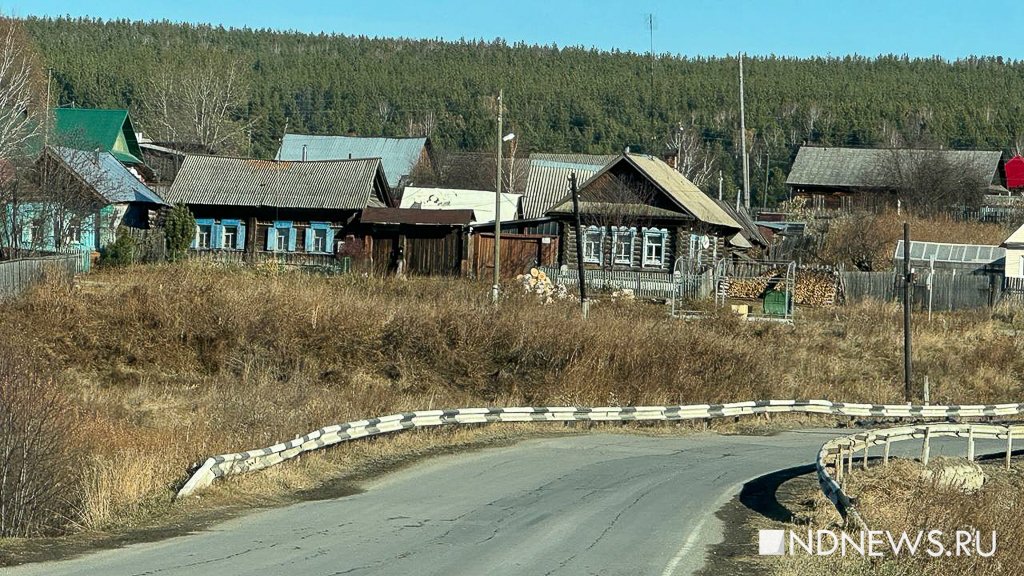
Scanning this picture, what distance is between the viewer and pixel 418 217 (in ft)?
167

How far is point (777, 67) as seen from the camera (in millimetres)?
163750

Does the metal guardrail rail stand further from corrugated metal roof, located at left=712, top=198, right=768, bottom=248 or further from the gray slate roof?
corrugated metal roof, located at left=712, top=198, right=768, bottom=248

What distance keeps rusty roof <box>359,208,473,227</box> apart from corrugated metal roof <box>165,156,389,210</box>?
118 centimetres

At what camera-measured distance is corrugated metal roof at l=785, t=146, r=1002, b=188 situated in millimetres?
84188

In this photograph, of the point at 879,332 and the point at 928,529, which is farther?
the point at 879,332

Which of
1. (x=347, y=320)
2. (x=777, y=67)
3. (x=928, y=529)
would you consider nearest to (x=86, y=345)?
(x=347, y=320)

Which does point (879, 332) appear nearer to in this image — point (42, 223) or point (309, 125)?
point (42, 223)

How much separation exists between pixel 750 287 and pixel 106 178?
26305 millimetres

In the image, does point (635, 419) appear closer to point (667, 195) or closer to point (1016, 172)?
point (667, 195)

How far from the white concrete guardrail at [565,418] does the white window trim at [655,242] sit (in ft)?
60.2

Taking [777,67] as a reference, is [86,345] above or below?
below

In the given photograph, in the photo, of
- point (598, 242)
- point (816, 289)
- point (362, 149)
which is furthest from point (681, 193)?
point (362, 149)

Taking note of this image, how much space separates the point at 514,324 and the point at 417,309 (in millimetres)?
2951

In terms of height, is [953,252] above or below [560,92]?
below
